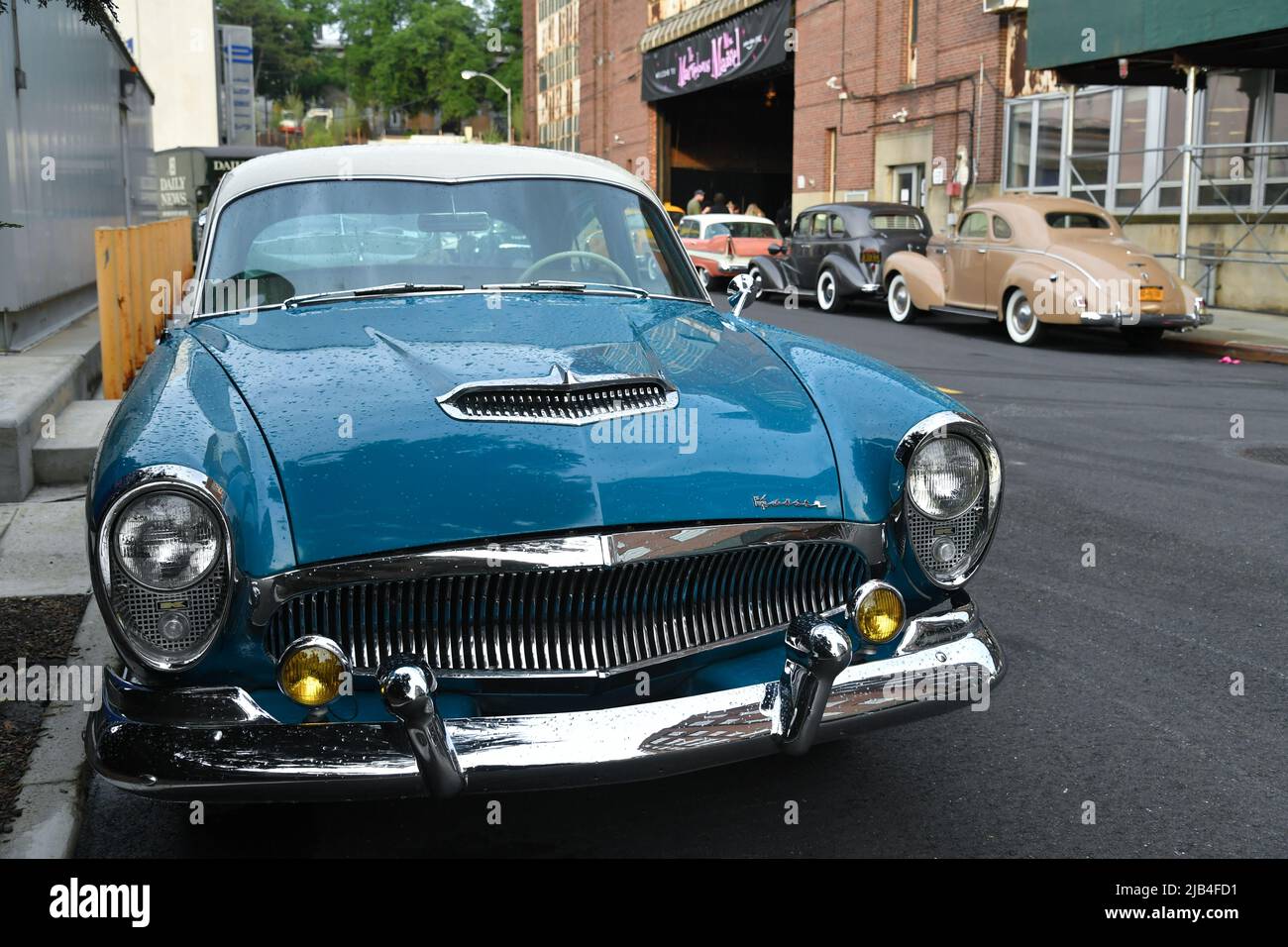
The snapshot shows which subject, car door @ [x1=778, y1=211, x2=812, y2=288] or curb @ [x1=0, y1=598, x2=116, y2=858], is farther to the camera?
car door @ [x1=778, y1=211, x2=812, y2=288]

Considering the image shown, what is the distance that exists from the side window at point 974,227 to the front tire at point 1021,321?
104cm

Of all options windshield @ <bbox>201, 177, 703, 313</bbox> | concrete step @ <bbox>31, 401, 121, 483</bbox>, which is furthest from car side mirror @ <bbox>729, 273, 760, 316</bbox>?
concrete step @ <bbox>31, 401, 121, 483</bbox>

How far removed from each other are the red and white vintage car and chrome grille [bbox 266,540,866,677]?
62.3ft

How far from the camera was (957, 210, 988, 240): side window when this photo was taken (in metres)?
15.8

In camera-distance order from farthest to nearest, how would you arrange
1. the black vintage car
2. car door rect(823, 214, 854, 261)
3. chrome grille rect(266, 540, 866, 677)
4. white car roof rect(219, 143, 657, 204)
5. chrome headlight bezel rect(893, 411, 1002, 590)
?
car door rect(823, 214, 854, 261), the black vintage car, white car roof rect(219, 143, 657, 204), chrome headlight bezel rect(893, 411, 1002, 590), chrome grille rect(266, 540, 866, 677)

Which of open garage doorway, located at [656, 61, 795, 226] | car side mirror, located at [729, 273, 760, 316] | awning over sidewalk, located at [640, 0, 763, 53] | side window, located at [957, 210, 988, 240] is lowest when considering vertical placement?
car side mirror, located at [729, 273, 760, 316]

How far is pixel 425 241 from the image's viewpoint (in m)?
4.00

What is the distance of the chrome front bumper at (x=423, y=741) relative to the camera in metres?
2.43

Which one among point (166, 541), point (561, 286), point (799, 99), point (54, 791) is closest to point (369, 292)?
point (561, 286)

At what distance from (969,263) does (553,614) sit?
14247 millimetres

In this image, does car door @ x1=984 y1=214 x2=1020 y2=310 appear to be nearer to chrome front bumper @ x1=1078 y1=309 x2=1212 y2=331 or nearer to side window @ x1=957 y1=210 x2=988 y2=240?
side window @ x1=957 y1=210 x2=988 y2=240

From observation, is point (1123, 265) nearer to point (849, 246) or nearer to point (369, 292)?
point (849, 246)
